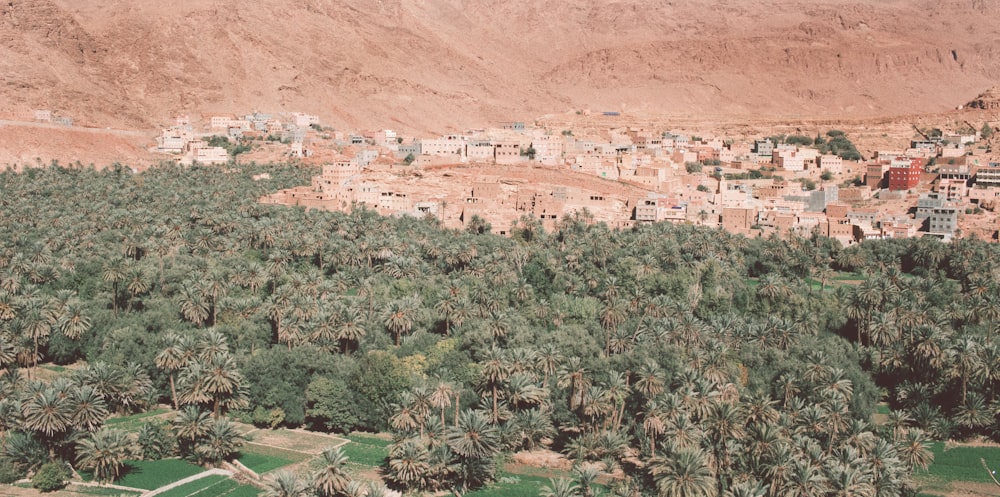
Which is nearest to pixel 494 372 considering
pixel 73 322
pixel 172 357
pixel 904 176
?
pixel 172 357

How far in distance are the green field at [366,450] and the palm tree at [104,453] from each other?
6.88 m

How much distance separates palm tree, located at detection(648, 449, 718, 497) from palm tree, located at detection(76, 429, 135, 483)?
619 inches

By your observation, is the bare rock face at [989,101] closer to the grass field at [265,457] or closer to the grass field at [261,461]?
the grass field at [265,457]

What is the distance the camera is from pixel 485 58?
150625 millimetres

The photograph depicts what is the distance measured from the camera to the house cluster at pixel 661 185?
65312 mm

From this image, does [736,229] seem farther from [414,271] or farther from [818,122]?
[818,122]

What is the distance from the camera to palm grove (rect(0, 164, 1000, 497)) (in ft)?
91.4

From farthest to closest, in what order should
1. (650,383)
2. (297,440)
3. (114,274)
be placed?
(114,274) → (297,440) → (650,383)

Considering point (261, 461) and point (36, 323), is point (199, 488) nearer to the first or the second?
point (261, 461)

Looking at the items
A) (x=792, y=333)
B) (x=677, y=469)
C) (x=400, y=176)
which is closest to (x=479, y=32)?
(x=400, y=176)

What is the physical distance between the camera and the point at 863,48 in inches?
5851

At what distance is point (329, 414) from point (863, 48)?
137m

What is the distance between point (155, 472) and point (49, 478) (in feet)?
10.1

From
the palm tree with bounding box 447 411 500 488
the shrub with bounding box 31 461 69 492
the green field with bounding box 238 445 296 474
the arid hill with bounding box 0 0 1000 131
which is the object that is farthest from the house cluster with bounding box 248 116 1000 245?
the shrub with bounding box 31 461 69 492
